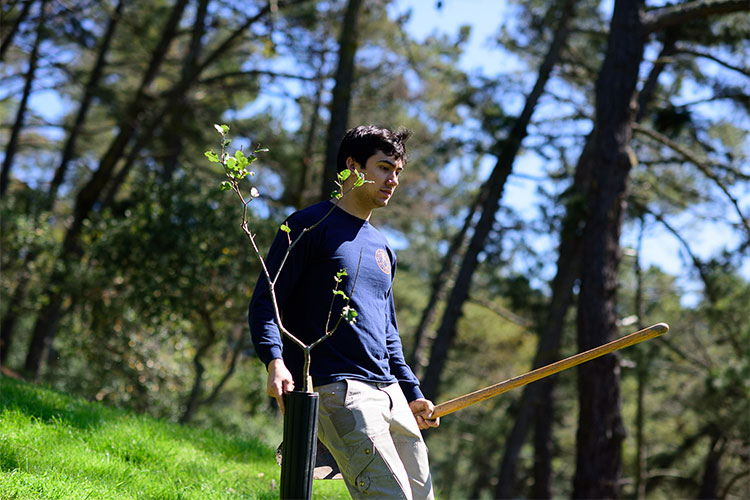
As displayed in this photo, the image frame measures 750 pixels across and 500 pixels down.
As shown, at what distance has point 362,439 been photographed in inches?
102

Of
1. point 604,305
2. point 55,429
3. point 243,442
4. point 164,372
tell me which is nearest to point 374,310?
point 55,429

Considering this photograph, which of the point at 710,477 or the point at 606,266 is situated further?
the point at 710,477

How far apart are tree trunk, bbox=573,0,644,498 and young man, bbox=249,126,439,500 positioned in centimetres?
548

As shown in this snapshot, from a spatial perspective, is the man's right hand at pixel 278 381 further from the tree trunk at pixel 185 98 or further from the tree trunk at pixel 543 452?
the tree trunk at pixel 543 452

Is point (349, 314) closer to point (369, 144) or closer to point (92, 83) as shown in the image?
point (369, 144)

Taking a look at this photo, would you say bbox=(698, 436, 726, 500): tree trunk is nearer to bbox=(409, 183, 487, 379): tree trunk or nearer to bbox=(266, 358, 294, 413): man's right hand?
bbox=(409, 183, 487, 379): tree trunk

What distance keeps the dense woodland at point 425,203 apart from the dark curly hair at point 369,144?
5.67 m

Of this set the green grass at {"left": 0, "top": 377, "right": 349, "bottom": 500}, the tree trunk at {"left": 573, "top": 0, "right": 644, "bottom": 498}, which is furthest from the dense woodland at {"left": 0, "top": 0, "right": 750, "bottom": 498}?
the green grass at {"left": 0, "top": 377, "right": 349, "bottom": 500}

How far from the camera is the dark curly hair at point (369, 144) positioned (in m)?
2.98

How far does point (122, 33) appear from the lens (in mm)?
16969

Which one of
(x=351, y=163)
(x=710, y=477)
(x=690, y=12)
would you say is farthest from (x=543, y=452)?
(x=351, y=163)

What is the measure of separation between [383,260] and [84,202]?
10386 mm

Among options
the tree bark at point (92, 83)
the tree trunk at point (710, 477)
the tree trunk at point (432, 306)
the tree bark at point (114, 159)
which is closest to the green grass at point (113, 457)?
the tree bark at point (114, 159)

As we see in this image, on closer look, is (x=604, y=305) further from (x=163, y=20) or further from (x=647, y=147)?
(x=163, y=20)
